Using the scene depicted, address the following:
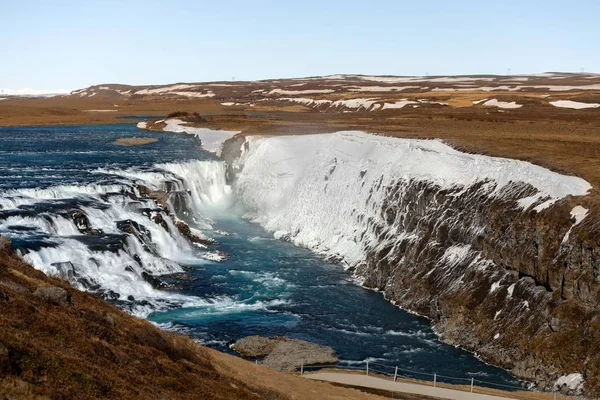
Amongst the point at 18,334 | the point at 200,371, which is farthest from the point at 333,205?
the point at 18,334

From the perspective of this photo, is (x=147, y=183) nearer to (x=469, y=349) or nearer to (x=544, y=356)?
(x=469, y=349)

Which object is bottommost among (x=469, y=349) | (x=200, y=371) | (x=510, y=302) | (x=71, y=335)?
(x=469, y=349)

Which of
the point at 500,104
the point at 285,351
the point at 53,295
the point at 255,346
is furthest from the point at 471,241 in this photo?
the point at 500,104

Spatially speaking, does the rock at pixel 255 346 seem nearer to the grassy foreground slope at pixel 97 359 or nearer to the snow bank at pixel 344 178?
the grassy foreground slope at pixel 97 359

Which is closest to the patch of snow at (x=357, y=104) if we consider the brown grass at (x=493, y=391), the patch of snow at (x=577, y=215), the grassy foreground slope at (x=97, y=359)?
the patch of snow at (x=577, y=215)

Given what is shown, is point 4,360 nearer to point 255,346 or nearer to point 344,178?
point 255,346

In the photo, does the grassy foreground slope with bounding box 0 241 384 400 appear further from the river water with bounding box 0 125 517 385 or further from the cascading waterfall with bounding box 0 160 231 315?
the cascading waterfall with bounding box 0 160 231 315
